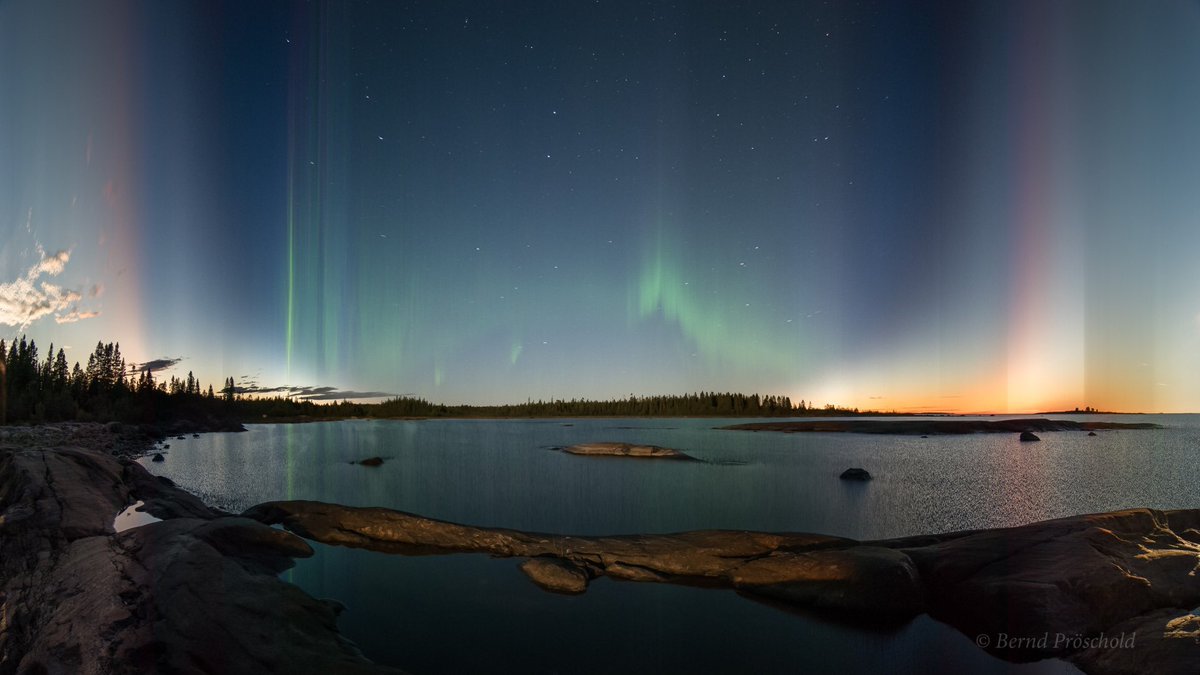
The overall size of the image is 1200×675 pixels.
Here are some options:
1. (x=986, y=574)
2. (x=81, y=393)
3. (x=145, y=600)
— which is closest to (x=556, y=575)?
(x=145, y=600)

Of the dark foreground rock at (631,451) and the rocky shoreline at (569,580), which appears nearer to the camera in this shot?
the rocky shoreline at (569,580)

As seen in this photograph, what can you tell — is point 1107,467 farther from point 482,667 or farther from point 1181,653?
point 482,667

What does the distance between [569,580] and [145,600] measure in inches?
353

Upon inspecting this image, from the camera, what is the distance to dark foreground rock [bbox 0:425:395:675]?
7.93m

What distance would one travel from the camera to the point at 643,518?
2386cm

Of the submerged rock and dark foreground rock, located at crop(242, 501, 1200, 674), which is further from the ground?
dark foreground rock, located at crop(242, 501, 1200, 674)

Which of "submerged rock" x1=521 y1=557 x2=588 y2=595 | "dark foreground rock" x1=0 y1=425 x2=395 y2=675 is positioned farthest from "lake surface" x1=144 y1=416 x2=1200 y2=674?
"dark foreground rock" x1=0 y1=425 x2=395 y2=675

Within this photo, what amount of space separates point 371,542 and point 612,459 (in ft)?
122

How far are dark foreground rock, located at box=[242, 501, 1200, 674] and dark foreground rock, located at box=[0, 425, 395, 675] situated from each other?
5938 mm

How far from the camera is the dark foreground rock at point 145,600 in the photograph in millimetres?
7926

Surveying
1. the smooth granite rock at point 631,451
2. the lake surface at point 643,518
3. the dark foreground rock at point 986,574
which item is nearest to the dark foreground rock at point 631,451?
the smooth granite rock at point 631,451

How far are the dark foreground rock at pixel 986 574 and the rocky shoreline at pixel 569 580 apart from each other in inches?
1.4

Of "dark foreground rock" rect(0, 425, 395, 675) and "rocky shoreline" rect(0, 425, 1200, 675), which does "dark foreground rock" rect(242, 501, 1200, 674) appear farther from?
"dark foreground rock" rect(0, 425, 395, 675)

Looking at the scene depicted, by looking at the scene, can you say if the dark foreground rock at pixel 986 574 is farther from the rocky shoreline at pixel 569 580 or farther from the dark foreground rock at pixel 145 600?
the dark foreground rock at pixel 145 600
